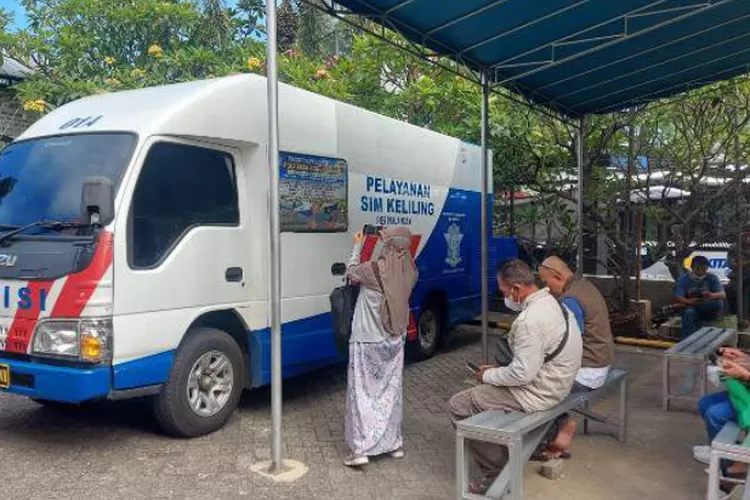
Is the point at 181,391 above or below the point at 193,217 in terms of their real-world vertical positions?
below

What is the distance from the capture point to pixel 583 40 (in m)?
6.22

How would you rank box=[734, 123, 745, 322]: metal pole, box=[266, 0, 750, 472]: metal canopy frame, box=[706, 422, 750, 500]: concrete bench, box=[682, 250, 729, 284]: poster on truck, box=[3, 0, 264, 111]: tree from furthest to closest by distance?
box=[3, 0, 264, 111]: tree → box=[682, 250, 729, 284]: poster on truck → box=[734, 123, 745, 322]: metal pole → box=[266, 0, 750, 472]: metal canopy frame → box=[706, 422, 750, 500]: concrete bench

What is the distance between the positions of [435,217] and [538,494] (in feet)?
14.2

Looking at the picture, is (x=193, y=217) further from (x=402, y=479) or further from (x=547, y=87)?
(x=547, y=87)

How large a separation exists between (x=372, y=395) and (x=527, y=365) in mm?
1222

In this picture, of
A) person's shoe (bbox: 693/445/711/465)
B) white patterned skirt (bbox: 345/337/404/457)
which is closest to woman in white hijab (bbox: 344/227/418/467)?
white patterned skirt (bbox: 345/337/404/457)

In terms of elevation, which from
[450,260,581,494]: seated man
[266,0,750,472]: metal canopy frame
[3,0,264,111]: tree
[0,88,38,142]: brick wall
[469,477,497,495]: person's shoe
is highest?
[3,0,264,111]: tree

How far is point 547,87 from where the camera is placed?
7652 millimetres

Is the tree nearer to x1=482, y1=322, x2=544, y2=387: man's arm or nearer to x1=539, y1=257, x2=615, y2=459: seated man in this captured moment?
x1=539, y1=257, x2=615, y2=459: seated man

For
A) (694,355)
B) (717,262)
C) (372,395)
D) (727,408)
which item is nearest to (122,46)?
(717,262)

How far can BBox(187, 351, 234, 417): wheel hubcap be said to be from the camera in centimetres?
509

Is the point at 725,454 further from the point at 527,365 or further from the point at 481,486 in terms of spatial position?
the point at 481,486

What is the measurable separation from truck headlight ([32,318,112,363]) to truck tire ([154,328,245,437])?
601 millimetres

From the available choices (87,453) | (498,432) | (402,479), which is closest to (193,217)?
(87,453)
